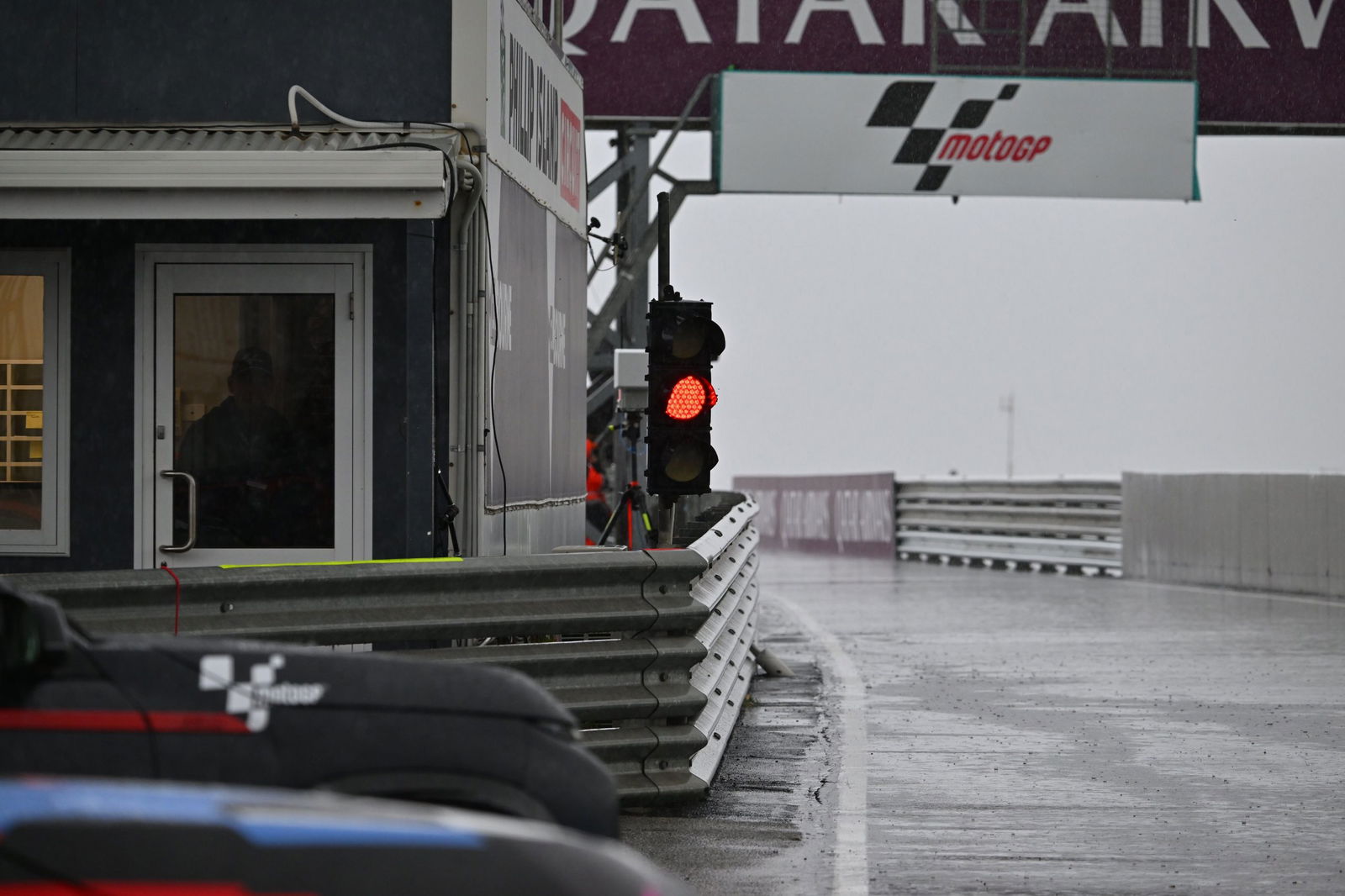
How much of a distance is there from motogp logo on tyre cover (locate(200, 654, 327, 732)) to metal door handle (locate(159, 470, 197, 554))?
19.7 feet

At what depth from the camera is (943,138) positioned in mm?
25406

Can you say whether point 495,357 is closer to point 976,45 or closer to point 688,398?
point 688,398

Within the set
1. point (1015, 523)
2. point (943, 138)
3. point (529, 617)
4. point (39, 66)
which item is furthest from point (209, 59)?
point (1015, 523)

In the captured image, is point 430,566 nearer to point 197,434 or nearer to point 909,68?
point 197,434

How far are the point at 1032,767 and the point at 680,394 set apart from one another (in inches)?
109

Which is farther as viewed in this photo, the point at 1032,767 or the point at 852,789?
the point at 1032,767

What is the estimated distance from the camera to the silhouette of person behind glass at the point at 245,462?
9.95m

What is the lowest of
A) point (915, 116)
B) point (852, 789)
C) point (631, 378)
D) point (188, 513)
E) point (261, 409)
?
point (852, 789)

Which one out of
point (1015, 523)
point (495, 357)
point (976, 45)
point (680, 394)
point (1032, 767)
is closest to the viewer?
point (1032, 767)

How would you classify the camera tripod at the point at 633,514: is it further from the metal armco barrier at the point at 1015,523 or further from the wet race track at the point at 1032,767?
the metal armco barrier at the point at 1015,523

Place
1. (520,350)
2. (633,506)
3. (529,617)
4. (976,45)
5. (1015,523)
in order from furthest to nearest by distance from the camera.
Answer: (1015,523)
(976,45)
(633,506)
(520,350)
(529,617)

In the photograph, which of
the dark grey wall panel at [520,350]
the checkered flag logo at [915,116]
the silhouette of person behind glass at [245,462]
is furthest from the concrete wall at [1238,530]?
the silhouette of person behind glass at [245,462]

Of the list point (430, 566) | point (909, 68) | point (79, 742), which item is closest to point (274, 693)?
point (79, 742)

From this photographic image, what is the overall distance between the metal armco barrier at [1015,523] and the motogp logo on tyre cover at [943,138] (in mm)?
5190
